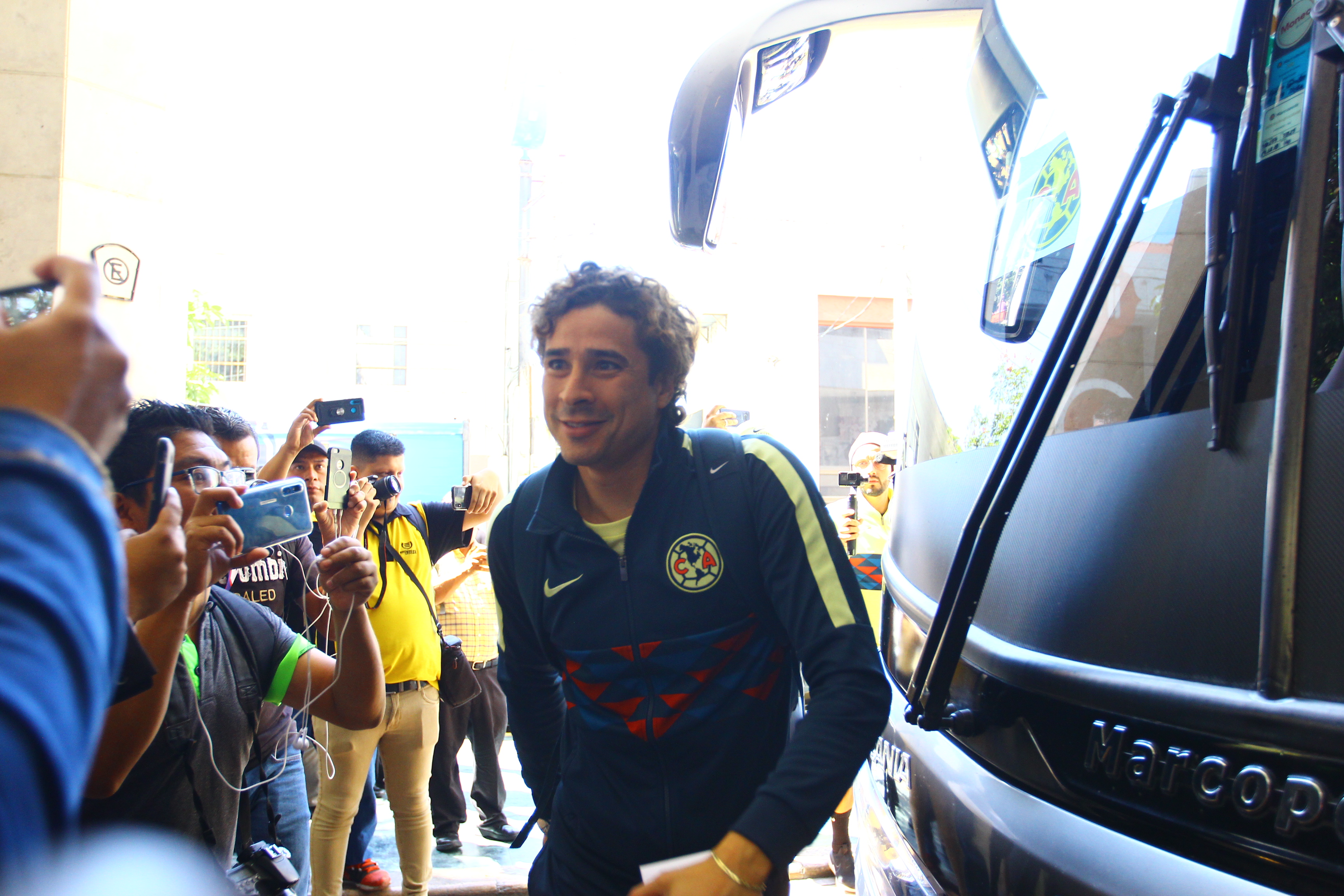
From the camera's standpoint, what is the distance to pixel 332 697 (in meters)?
2.26

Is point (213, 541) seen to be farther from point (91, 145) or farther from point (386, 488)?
point (91, 145)

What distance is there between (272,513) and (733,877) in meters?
1.13

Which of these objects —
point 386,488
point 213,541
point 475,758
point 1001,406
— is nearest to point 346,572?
point 213,541

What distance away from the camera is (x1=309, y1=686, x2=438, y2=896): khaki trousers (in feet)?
12.1

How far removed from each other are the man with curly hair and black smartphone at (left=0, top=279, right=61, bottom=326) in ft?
3.76

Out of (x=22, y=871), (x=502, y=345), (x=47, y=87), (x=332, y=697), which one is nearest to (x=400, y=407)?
(x=502, y=345)

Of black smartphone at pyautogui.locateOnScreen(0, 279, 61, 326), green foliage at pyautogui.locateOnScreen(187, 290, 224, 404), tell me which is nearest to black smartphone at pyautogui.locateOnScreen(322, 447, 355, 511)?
black smartphone at pyautogui.locateOnScreen(0, 279, 61, 326)

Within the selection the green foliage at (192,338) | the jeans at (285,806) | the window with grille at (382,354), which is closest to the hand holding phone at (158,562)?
the jeans at (285,806)

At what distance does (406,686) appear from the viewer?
13.0ft

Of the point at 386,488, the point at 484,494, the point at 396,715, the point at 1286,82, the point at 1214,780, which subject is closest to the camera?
the point at 1214,780

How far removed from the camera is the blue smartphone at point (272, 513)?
1.72m

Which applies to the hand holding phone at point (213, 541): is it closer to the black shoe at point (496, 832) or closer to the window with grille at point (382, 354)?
the black shoe at point (496, 832)

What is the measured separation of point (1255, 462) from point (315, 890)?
12.6 feet

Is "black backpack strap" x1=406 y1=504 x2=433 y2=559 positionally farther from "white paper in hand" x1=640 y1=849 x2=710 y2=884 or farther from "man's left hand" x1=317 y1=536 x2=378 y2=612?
"white paper in hand" x1=640 y1=849 x2=710 y2=884
